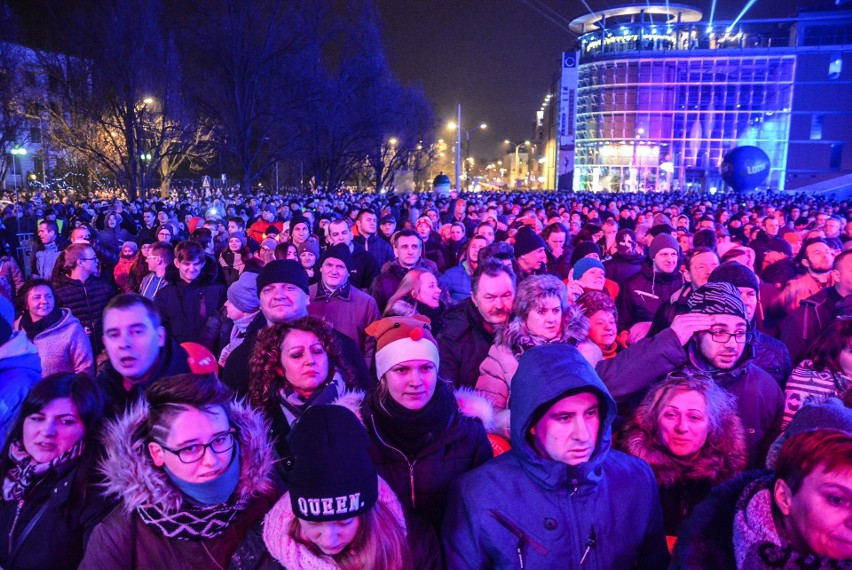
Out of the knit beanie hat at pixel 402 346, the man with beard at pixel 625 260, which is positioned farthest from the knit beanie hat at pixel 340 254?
the man with beard at pixel 625 260

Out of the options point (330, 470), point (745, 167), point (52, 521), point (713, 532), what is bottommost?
point (52, 521)

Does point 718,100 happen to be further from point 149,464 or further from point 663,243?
point 149,464

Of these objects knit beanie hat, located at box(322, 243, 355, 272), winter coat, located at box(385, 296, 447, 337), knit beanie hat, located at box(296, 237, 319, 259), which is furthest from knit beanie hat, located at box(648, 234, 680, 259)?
knit beanie hat, located at box(296, 237, 319, 259)

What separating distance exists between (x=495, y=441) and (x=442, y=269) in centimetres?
654

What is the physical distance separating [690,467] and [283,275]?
277 cm

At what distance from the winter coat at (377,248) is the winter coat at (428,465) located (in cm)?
632

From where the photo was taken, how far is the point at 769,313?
19.0 ft

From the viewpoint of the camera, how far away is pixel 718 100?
56938 mm

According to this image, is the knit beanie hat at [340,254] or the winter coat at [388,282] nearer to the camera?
the knit beanie hat at [340,254]

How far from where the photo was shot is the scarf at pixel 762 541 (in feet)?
5.40

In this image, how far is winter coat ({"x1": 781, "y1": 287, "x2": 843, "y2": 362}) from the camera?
178 inches

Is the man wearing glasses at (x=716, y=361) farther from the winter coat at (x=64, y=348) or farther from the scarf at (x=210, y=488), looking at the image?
the winter coat at (x=64, y=348)

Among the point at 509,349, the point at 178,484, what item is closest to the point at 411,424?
the point at 178,484

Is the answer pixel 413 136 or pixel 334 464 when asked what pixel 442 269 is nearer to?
pixel 334 464
